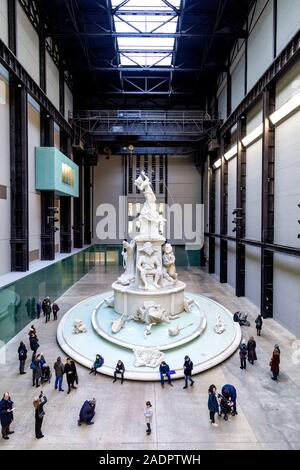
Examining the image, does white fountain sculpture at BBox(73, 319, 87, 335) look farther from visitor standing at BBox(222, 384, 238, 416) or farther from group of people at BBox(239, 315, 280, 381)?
visitor standing at BBox(222, 384, 238, 416)

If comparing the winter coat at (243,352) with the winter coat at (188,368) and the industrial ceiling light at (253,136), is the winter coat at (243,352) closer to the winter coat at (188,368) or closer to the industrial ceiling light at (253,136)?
the winter coat at (188,368)

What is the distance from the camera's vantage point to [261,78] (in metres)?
16.3

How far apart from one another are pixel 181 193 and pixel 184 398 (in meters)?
28.8

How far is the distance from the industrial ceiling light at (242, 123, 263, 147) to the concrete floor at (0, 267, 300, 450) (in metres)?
12.5

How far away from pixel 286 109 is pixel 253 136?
14.8 ft

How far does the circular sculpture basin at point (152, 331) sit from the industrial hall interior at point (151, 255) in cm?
9

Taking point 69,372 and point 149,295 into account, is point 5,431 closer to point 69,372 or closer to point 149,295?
point 69,372

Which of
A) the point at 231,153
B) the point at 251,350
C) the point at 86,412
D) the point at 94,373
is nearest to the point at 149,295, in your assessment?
the point at 94,373

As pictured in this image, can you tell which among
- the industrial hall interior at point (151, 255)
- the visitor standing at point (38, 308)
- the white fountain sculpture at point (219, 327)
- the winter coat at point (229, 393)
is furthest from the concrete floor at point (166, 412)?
the visitor standing at point (38, 308)

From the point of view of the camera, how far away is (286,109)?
14.0 metres

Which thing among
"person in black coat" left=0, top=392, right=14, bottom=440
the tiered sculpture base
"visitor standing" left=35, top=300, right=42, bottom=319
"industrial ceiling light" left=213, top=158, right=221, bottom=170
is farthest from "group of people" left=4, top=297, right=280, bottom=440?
"industrial ceiling light" left=213, top=158, right=221, bottom=170

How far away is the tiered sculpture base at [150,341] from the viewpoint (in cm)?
1032
